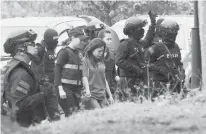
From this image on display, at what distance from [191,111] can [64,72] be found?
10.1 ft

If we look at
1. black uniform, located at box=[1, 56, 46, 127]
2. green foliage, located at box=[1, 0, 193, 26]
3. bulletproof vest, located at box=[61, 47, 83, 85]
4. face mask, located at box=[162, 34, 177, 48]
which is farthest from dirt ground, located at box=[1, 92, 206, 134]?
green foliage, located at box=[1, 0, 193, 26]

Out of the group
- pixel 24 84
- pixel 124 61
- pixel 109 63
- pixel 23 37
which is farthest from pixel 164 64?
pixel 24 84

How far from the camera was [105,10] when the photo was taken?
24531 millimetres

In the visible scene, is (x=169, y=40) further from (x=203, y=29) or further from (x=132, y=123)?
(x=132, y=123)

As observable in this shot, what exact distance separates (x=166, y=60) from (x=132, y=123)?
350 cm

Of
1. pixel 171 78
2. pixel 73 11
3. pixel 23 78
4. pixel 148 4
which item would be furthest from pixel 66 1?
pixel 23 78

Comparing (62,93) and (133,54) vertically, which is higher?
(133,54)

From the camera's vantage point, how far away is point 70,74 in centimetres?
834

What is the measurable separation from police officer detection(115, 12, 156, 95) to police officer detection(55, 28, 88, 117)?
628mm

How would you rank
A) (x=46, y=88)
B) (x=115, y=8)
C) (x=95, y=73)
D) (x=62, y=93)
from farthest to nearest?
(x=115, y=8) < (x=62, y=93) < (x=95, y=73) < (x=46, y=88)

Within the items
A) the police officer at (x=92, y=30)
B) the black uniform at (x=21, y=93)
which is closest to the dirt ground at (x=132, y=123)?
the black uniform at (x=21, y=93)

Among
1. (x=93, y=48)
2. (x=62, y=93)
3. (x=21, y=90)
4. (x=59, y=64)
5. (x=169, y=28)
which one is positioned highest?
(x=169, y=28)

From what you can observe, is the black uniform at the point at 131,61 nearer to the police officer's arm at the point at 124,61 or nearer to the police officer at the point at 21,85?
the police officer's arm at the point at 124,61

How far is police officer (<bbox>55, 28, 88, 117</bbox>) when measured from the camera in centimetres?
827
